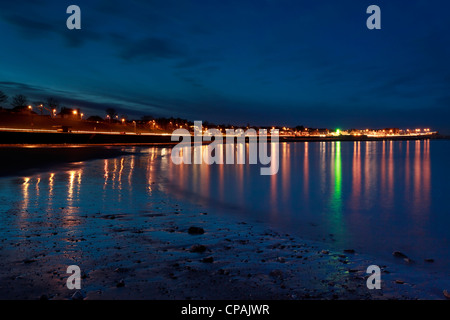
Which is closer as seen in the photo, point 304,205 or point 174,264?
point 174,264

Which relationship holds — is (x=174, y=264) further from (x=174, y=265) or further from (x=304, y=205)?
(x=304, y=205)

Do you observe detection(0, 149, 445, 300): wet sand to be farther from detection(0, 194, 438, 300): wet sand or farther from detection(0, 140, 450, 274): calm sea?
detection(0, 140, 450, 274): calm sea

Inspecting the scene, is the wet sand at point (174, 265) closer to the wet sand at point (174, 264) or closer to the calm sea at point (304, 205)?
the wet sand at point (174, 264)

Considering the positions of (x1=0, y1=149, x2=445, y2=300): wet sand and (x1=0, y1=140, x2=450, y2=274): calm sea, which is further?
(x1=0, y1=140, x2=450, y2=274): calm sea

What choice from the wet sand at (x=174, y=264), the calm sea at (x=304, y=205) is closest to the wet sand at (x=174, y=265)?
the wet sand at (x=174, y=264)

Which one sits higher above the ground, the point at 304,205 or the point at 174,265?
the point at 174,265

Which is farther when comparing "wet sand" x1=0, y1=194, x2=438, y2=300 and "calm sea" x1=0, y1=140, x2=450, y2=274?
"calm sea" x1=0, y1=140, x2=450, y2=274

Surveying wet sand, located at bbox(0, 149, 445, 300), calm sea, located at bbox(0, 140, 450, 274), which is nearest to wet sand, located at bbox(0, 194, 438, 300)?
wet sand, located at bbox(0, 149, 445, 300)

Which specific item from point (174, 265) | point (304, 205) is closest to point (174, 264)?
point (174, 265)

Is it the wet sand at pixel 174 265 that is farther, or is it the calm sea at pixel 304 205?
the calm sea at pixel 304 205

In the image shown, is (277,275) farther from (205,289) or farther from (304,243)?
(304,243)

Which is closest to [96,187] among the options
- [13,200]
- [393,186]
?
[13,200]
